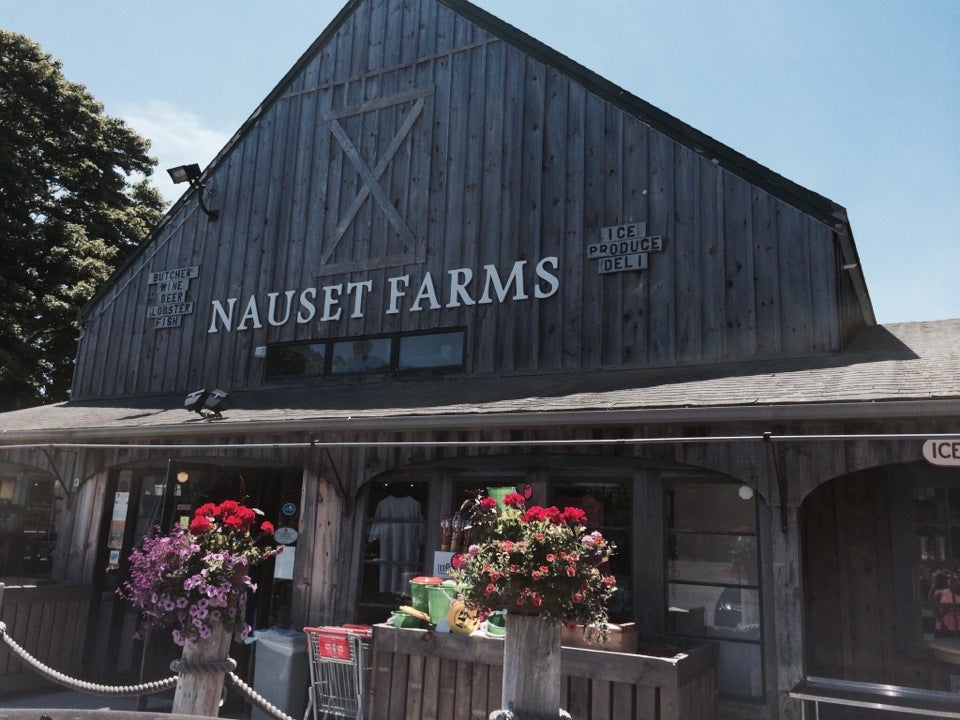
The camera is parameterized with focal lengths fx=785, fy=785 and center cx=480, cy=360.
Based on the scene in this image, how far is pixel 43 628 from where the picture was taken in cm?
930

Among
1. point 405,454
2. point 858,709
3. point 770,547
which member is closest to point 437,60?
point 405,454

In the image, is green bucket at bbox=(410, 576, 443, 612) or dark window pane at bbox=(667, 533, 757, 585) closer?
green bucket at bbox=(410, 576, 443, 612)

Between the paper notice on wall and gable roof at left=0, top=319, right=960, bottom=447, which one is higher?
gable roof at left=0, top=319, right=960, bottom=447

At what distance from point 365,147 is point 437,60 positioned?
1635mm

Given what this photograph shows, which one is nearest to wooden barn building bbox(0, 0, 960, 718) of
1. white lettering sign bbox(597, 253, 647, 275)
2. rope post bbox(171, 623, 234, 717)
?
white lettering sign bbox(597, 253, 647, 275)

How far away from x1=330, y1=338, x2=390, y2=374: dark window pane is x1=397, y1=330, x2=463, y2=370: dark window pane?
0.90 feet

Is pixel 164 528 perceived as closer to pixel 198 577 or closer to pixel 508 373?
pixel 198 577

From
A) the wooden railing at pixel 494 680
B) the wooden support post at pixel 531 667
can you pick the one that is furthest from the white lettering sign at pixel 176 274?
the wooden support post at pixel 531 667

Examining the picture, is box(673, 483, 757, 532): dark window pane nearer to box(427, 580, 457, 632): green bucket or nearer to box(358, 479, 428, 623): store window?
box(427, 580, 457, 632): green bucket

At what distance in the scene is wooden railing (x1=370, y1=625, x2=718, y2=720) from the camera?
517 centimetres

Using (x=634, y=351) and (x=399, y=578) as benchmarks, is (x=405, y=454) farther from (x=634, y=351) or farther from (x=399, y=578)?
(x=634, y=351)

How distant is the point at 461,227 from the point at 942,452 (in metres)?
6.46

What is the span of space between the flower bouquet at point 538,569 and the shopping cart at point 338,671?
7.90 feet

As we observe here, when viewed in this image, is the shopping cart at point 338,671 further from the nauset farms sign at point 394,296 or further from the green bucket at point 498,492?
the nauset farms sign at point 394,296
